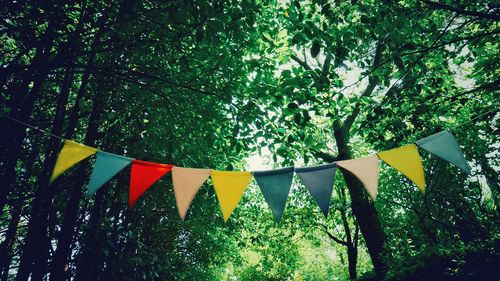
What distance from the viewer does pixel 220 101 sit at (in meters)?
6.02

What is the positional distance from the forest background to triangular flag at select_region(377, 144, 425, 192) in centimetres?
118

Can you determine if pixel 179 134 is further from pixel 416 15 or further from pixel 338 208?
pixel 338 208

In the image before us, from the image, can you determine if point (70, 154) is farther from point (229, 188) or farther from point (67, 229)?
point (67, 229)

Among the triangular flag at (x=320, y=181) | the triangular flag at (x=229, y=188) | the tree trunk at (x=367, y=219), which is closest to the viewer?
the triangular flag at (x=320, y=181)

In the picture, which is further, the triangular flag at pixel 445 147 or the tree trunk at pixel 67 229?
the tree trunk at pixel 67 229

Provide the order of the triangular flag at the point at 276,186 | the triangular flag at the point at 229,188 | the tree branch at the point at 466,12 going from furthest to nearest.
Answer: the tree branch at the point at 466,12, the triangular flag at the point at 229,188, the triangular flag at the point at 276,186

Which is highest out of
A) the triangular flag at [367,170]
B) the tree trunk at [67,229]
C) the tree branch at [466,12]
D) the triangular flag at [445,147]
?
the tree branch at [466,12]

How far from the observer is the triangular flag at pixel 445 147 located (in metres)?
3.36

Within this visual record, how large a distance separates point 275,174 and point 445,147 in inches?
76.8

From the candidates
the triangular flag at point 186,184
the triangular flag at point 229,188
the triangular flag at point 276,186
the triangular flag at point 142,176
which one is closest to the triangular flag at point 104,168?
the triangular flag at point 142,176

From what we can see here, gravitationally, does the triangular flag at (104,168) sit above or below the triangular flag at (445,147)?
below

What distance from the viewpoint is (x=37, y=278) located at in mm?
5203

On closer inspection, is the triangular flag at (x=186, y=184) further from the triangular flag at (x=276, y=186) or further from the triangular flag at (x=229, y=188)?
the triangular flag at (x=276, y=186)

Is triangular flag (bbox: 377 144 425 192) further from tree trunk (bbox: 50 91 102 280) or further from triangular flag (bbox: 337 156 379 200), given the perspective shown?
tree trunk (bbox: 50 91 102 280)
